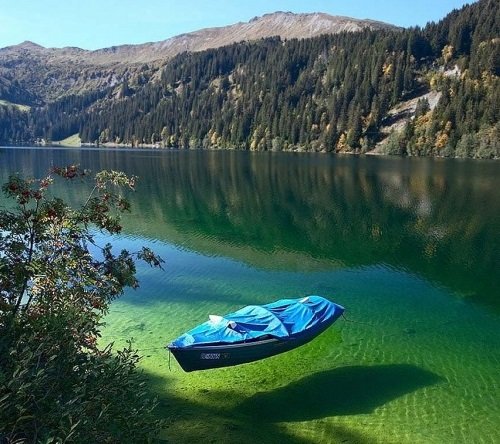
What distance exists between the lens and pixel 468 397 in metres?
18.8

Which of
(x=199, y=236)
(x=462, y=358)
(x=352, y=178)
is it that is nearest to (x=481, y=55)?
(x=352, y=178)

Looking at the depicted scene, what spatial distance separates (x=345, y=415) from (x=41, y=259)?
1231cm

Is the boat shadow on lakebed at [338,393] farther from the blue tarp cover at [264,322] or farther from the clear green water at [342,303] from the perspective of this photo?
the blue tarp cover at [264,322]

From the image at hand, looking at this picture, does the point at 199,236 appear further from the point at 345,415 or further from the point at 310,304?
the point at 345,415

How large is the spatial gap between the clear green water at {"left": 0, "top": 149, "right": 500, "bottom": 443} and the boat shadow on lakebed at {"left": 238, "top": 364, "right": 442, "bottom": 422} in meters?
0.08

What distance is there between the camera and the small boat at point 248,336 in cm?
1948

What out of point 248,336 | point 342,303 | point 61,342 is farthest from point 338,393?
point 61,342

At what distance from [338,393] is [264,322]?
14.6 feet

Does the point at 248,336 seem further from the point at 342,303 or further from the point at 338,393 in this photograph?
the point at 342,303

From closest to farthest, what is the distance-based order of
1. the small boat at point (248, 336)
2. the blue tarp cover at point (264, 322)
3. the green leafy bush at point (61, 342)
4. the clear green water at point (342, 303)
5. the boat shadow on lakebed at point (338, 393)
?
the green leafy bush at point (61, 342)
the clear green water at point (342, 303)
the boat shadow on lakebed at point (338, 393)
the small boat at point (248, 336)
the blue tarp cover at point (264, 322)

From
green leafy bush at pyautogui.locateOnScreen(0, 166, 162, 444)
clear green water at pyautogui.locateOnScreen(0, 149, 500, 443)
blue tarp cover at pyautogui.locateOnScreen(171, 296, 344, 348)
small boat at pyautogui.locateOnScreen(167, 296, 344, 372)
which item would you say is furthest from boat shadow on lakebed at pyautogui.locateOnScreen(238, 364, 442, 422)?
green leafy bush at pyautogui.locateOnScreen(0, 166, 162, 444)

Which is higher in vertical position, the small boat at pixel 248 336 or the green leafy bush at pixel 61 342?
the green leafy bush at pixel 61 342

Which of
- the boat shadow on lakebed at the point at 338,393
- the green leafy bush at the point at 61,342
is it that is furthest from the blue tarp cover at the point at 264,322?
the green leafy bush at the point at 61,342

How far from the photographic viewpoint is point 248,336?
2025 cm
